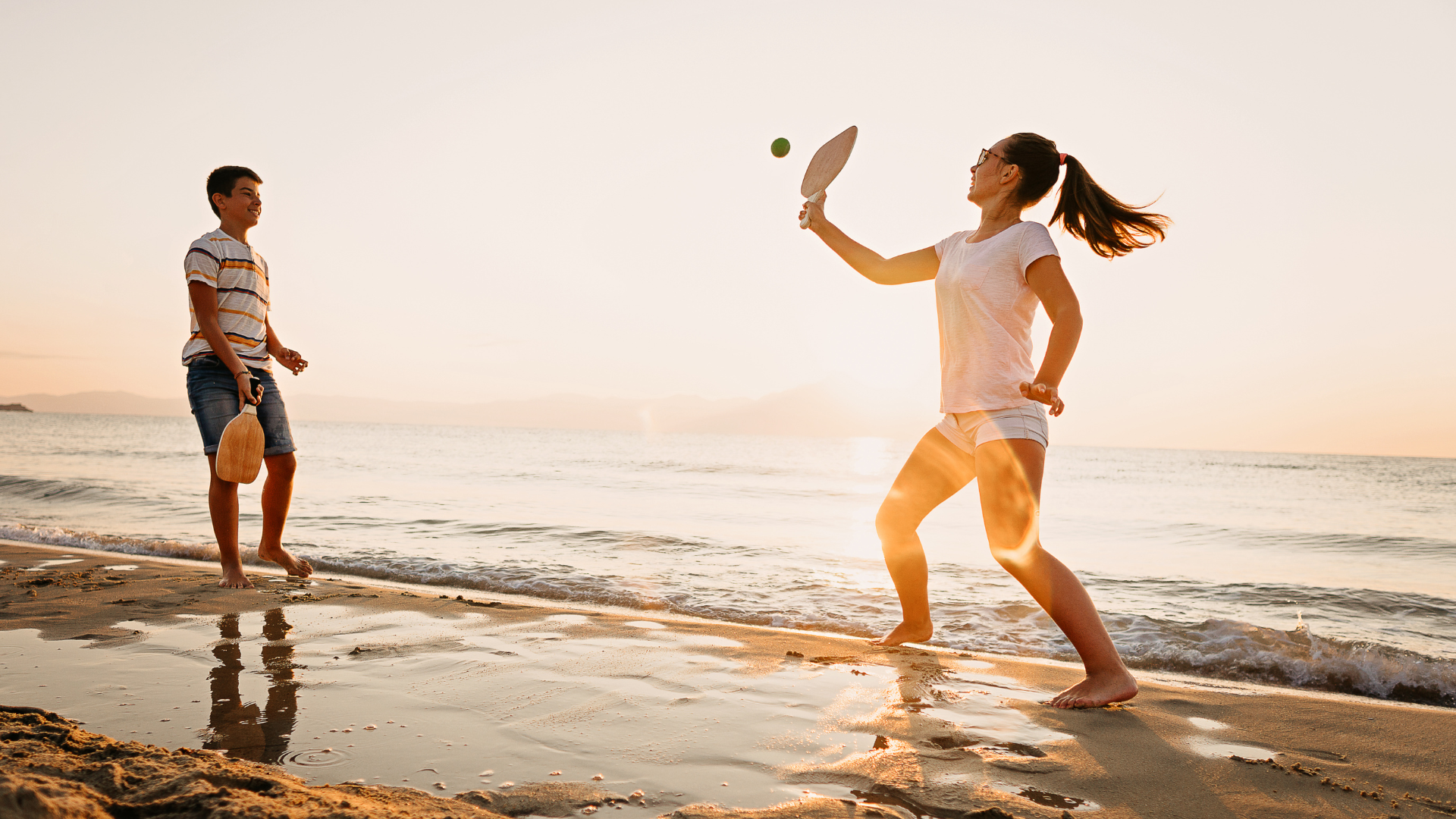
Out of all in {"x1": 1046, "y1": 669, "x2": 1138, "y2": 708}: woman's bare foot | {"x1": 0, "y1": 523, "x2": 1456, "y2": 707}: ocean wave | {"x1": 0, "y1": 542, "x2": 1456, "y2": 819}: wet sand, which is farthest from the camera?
{"x1": 0, "y1": 523, "x2": 1456, "y2": 707}: ocean wave

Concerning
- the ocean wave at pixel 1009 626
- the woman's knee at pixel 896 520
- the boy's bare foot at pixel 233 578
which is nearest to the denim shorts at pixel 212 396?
the boy's bare foot at pixel 233 578

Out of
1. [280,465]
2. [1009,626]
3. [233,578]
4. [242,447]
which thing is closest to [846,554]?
[1009,626]

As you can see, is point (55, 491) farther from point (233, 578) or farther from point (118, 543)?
point (233, 578)

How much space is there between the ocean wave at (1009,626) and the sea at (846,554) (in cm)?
2

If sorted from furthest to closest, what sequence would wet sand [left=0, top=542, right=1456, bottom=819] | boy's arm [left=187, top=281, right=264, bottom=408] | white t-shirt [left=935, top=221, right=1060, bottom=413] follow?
boy's arm [left=187, top=281, right=264, bottom=408] → white t-shirt [left=935, top=221, right=1060, bottom=413] → wet sand [left=0, top=542, right=1456, bottom=819]

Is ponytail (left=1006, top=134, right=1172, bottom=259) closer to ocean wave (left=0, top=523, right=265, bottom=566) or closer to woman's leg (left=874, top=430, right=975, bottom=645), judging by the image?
woman's leg (left=874, top=430, right=975, bottom=645)

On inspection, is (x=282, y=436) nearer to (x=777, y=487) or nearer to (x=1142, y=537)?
(x=1142, y=537)

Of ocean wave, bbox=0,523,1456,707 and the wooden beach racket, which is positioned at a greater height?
the wooden beach racket

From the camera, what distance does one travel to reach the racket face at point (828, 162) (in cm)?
369

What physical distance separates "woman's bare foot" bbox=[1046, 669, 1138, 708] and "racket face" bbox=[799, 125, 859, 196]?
7.66ft

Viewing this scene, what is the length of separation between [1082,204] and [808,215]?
3.77ft

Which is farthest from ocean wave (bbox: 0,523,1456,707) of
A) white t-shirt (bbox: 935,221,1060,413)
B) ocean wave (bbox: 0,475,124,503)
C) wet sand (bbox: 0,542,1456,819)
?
ocean wave (bbox: 0,475,124,503)

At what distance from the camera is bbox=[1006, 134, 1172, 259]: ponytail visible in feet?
10.1

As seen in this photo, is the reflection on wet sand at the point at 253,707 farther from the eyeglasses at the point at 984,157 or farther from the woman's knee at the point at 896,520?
the eyeglasses at the point at 984,157
